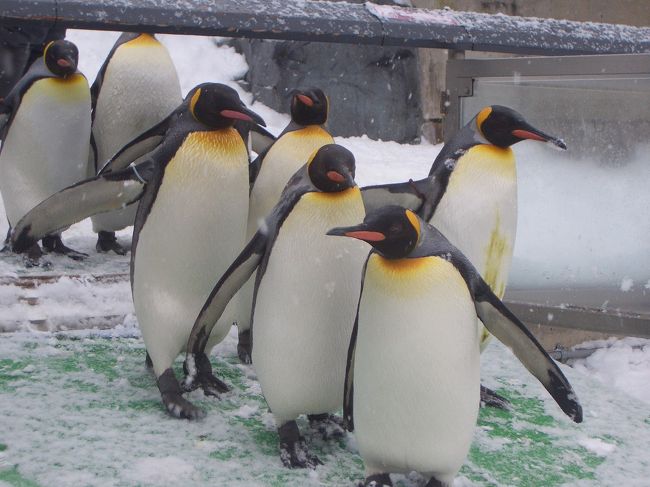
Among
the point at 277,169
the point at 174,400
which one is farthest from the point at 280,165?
the point at 174,400

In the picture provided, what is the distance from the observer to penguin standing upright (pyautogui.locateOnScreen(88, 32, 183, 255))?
3.52 m

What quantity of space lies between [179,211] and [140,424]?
54 cm

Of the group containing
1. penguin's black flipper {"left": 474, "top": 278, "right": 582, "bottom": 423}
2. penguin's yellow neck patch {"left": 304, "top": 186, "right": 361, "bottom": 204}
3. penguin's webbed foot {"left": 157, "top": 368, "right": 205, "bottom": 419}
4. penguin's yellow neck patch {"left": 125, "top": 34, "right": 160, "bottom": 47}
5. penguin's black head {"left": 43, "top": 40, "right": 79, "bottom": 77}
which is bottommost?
penguin's webbed foot {"left": 157, "top": 368, "right": 205, "bottom": 419}

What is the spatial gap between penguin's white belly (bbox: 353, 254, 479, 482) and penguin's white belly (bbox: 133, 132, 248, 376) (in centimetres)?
59

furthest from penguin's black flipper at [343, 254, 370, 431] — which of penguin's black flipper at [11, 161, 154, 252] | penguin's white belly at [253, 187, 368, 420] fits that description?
penguin's black flipper at [11, 161, 154, 252]

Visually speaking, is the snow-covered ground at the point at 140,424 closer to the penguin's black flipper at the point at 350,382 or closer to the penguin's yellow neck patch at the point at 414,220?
the penguin's black flipper at the point at 350,382

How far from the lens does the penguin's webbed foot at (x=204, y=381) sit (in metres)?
2.40

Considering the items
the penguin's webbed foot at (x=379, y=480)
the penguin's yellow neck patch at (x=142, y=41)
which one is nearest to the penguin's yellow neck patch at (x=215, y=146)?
the penguin's webbed foot at (x=379, y=480)

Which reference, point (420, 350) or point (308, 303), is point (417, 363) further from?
point (308, 303)

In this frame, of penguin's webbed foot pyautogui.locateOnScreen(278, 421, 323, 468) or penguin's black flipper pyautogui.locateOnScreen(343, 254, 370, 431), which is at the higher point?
penguin's black flipper pyautogui.locateOnScreen(343, 254, 370, 431)

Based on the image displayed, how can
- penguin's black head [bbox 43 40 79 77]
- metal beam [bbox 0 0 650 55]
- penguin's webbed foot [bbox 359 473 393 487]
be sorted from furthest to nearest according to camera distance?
penguin's black head [bbox 43 40 79 77] < metal beam [bbox 0 0 650 55] < penguin's webbed foot [bbox 359 473 393 487]

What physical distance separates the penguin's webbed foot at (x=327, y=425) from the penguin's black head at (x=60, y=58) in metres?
1.91

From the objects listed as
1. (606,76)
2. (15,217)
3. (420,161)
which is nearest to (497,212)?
(606,76)

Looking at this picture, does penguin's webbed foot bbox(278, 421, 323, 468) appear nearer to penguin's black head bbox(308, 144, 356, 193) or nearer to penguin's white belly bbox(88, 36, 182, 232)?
penguin's black head bbox(308, 144, 356, 193)
